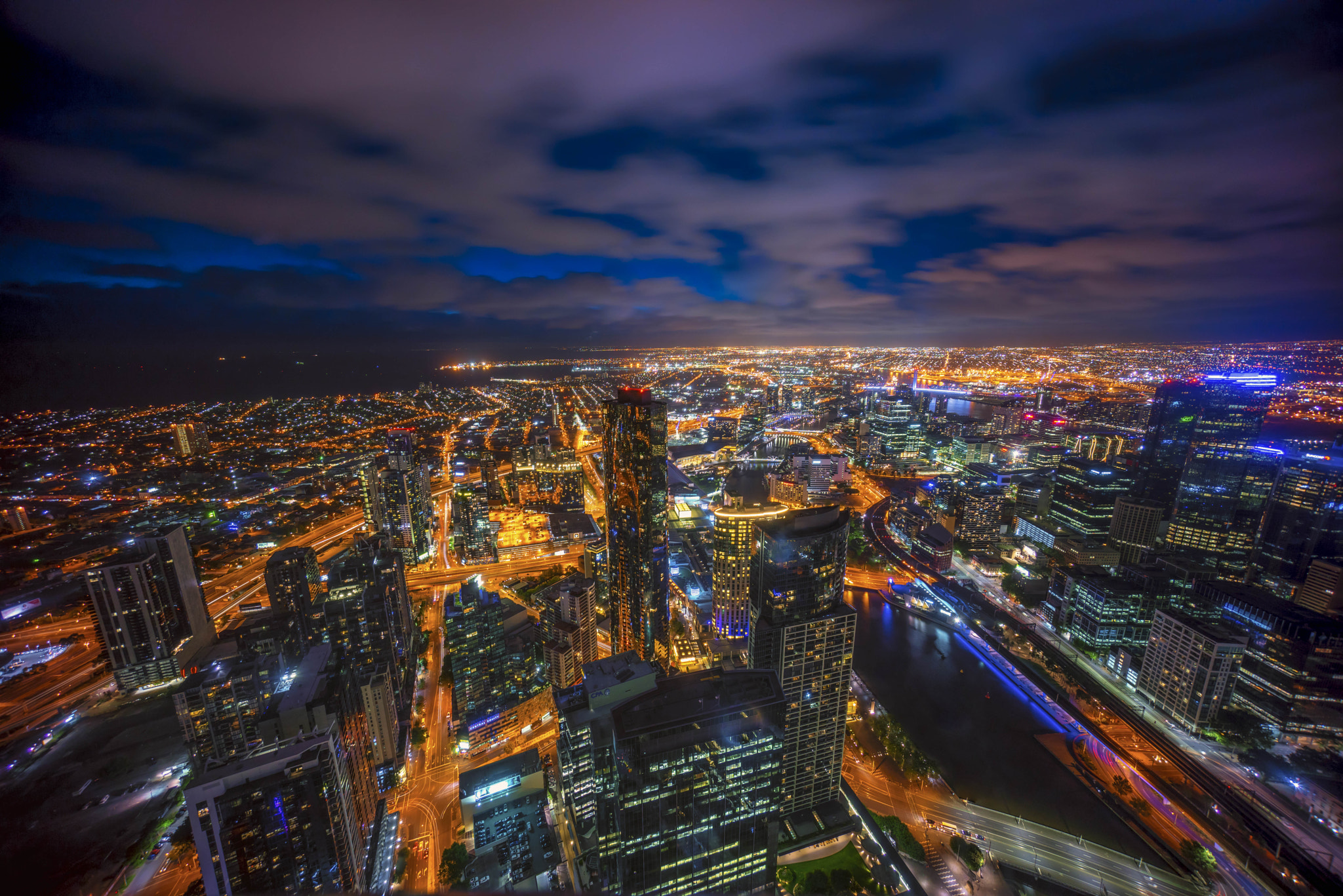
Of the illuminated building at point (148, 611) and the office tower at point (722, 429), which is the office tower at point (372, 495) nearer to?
the illuminated building at point (148, 611)

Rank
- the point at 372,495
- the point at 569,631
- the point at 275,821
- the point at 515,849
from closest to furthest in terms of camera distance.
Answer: the point at 275,821, the point at 515,849, the point at 569,631, the point at 372,495

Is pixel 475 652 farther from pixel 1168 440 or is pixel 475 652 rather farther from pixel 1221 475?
pixel 1168 440

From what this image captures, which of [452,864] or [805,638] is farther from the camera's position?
[805,638]

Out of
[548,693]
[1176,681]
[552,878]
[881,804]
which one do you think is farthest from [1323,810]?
[548,693]

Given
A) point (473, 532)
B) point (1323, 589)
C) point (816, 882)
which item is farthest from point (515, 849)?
point (1323, 589)

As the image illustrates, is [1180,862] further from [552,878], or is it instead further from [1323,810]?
[552,878]

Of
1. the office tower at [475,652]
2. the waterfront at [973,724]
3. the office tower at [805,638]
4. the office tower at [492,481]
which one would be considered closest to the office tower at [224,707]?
the office tower at [475,652]

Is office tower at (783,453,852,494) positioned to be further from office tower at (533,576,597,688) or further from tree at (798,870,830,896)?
tree at (798,870,830,896)
